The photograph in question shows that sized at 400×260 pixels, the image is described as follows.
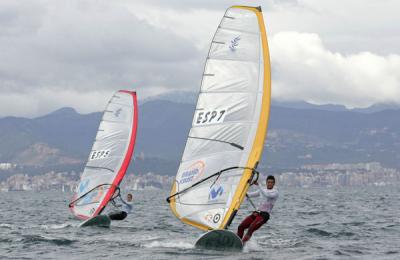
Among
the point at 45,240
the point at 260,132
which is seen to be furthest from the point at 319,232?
the point at 45,240

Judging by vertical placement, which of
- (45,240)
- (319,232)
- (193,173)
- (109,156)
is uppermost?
(109,156)

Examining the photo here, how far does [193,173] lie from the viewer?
21781 mm

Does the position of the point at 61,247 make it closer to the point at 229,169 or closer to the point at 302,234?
the point at 229,169

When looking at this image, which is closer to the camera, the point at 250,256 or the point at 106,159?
the point at 250,256

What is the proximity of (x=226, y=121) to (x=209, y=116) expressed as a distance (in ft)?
1.66

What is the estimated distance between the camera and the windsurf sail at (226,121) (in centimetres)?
2156

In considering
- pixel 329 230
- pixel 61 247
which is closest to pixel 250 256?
pixel 61 247

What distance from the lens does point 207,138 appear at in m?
21.6

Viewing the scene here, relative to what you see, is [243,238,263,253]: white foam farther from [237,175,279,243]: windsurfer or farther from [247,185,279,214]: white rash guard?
[247,185,279,214]: white rash guard

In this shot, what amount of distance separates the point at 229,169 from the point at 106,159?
1222 cm

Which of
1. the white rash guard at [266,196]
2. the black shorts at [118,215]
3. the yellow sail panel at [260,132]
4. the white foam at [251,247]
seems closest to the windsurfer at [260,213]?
the white rash guard at [266,196]

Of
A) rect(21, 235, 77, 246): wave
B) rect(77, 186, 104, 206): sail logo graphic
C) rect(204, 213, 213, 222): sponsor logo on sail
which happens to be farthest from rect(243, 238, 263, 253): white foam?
rect(77, 186, 104, 206): sail logo graphic

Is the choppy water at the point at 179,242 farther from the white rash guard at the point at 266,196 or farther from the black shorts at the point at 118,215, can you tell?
the white rash guard at the point at 266,196

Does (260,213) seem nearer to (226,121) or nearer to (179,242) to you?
(226,121)
